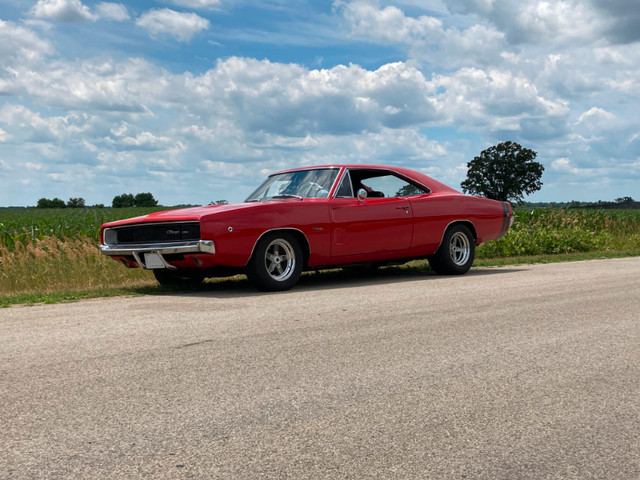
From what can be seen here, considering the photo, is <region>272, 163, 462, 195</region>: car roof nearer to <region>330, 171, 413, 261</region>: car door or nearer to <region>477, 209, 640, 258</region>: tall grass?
<region>330, 171, 413, 261</region>: car door

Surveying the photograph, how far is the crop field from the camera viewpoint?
1029 centimetres

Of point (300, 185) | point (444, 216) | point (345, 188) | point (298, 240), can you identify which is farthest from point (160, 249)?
point (444, 216)

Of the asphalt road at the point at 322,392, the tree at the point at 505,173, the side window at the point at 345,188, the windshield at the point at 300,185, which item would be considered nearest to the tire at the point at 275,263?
the windshield at the point at 300,185

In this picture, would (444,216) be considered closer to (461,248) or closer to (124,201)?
(461,248)

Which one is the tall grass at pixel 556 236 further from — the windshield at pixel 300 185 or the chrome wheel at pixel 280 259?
the chrome wheel at pixel 280 259

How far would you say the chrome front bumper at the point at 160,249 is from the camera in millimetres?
8438

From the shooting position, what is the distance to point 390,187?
10500 millimetres

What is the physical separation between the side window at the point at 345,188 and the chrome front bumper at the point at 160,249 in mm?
2090

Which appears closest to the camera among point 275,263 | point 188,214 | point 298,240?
point 188,214

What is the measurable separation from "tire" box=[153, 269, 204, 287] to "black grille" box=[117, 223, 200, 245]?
2.37 ft

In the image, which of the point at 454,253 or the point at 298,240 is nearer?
the point at 298,240

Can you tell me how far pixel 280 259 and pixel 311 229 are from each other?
→ 0.54 metres

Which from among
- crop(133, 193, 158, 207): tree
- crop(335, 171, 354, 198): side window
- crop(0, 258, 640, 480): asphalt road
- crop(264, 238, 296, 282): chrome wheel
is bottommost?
crop(0, 258, 640, 480): asphalt road

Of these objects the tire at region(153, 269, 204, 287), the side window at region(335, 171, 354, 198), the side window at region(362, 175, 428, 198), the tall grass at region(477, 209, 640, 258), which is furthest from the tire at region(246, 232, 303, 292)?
the tall grass at region(477, 209, 640, 258)
